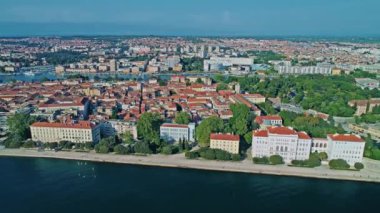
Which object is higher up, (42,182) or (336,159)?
(336,159)

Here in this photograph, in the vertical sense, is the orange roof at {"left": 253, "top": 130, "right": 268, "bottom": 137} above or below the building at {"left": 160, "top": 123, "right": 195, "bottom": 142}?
above

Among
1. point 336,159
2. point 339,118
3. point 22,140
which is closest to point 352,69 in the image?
point 339,118

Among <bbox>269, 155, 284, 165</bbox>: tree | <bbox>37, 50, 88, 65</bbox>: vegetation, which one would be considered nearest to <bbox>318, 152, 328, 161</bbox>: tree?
<bbox>269, 155, 284, 165</bbox>: tree

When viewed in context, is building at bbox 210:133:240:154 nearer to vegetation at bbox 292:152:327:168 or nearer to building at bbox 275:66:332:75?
vegetation at bbox 292:152:327:168

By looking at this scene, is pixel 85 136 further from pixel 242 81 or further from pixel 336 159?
pixel 242 81

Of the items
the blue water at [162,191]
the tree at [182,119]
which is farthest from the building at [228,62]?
the blue water at [162,191]

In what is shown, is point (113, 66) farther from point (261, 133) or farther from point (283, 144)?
point (283, 144)

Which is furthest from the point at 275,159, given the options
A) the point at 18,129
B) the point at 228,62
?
the point at 228,62
